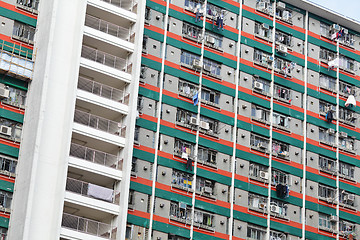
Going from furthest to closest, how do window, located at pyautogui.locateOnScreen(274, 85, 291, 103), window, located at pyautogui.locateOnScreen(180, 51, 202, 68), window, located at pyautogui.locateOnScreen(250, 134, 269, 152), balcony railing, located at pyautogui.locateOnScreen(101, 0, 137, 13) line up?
1. window, located at pyautogui.locateOnScreen(274, 85, 291, 103)
2. window, located at pyautogui.locateOnScreen(250, 134, 269, 152)
3. window, located at pyautogui.locateOnScreen(180, 51, 202, 68)
4. balcony railing, located at pyautogui.locateOnScreen(101, 0, 137, 13)

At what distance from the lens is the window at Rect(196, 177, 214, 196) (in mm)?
68750

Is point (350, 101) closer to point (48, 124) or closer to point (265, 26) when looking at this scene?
point (265, 26)

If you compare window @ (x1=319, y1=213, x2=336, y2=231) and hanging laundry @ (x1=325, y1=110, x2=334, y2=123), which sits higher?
hanging laundry @ (x1=325, y1=110, x2=334, y2=123)

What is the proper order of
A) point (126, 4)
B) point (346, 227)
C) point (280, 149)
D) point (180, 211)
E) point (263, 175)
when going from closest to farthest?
point (180, 211) < point (126, 4) < point (263, 175) < point (280, 149) < point (346, 227)

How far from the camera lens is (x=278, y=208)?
7181 cm

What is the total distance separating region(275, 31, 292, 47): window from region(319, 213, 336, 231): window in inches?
666

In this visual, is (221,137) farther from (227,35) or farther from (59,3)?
(59,3)

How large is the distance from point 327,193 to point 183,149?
15459mm

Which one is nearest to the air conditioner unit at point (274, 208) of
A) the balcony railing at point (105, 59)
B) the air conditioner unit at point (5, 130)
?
the balcony railing at point (105, 59)

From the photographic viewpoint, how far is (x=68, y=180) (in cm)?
6272

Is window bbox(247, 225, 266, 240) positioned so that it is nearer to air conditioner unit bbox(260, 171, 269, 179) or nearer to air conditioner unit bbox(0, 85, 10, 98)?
air conditioner unit bbox(260, 171, 269, 179)

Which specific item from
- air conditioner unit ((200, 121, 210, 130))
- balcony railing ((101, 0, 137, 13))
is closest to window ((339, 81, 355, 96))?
air conditioner unit ((200, 121, 210, 130))

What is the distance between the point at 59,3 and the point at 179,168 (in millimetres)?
17015

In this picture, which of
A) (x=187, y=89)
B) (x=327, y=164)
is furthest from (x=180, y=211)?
(x=327, y=164)
